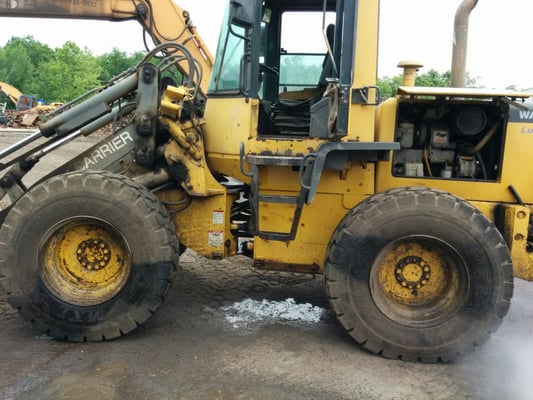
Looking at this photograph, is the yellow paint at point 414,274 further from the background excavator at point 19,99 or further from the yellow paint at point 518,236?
the background excavator at point 19,99

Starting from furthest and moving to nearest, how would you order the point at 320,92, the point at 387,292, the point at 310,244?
1. the point at 320,92
2. the point at 310,244
3. the point at 387,292

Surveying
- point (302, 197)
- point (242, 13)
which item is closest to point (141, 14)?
point (242, 13)

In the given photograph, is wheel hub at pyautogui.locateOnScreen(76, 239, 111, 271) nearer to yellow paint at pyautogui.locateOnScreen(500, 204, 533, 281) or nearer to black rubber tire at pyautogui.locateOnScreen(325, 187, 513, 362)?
black rubber tire at pyautogui.locateOnScreen(325, 187, 513, 362)

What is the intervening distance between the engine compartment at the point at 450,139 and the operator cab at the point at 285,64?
712 millimetres

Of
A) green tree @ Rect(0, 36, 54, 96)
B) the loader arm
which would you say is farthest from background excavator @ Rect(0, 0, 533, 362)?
green tree @ Rect(0, 36, 54, 96)

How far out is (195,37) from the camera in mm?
5945

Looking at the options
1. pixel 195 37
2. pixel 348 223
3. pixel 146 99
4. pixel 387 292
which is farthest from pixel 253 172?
pixel 195 37

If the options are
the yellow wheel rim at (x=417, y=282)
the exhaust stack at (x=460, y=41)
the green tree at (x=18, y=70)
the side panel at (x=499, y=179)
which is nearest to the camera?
the yellow wheel rim at (x=417, y=282)

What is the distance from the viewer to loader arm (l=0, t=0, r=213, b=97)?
17.3 ft

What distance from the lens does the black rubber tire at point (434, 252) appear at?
11.4ft

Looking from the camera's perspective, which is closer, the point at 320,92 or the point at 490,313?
the point at 490,313

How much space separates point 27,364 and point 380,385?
7.72 ft

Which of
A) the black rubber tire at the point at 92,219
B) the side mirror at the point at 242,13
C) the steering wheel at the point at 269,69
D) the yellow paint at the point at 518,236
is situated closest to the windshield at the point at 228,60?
the side mirror at the point at 242,13

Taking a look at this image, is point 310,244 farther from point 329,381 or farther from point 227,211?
point 329,381
